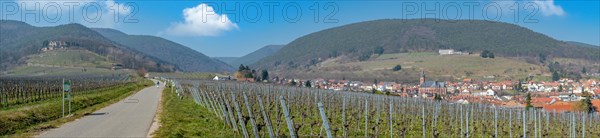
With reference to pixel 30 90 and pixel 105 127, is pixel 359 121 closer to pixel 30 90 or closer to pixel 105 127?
pixel 105 127

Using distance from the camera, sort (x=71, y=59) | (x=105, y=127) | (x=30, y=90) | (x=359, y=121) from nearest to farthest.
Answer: (x=105, y=127) → (x=359, y=121) → (x=30, y=90) → (x=71, y=59)

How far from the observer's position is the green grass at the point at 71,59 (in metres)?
173

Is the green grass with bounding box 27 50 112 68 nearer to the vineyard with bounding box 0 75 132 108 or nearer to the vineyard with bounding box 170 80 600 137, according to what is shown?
the vineyard with bounding box 0 75 132 108

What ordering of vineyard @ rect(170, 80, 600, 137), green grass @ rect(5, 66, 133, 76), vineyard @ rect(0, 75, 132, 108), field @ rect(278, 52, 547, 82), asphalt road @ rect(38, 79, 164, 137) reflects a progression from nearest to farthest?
vineyard @ rect(170, 80, 600, 137) → asphalt road @ rect(38, 79, 164, 137) → vineyard @ rect(0, 75, 132, 108) → green grass @ rect(5, 66, 133, 76) → field @ rect(278, 52, 547, 82)

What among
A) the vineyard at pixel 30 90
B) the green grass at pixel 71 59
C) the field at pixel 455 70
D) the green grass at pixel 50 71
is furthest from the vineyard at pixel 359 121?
the green grass at pixel 71 59

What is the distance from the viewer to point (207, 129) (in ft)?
59.2

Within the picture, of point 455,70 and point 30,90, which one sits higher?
point 455,70

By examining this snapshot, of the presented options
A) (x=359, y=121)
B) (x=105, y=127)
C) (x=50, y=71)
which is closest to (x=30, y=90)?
(x=105, y=127)

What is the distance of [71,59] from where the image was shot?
180 metres

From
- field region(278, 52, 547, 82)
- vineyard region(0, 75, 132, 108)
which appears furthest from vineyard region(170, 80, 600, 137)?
field region(278, 52, 547, 82)

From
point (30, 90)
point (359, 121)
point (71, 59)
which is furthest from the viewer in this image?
point (71, 59)

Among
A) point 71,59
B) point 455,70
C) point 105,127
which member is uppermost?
point 71,59

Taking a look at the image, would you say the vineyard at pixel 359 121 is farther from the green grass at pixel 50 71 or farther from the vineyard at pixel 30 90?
the green grass at pixel 50 71

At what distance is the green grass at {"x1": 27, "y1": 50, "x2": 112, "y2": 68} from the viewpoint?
173 meters
